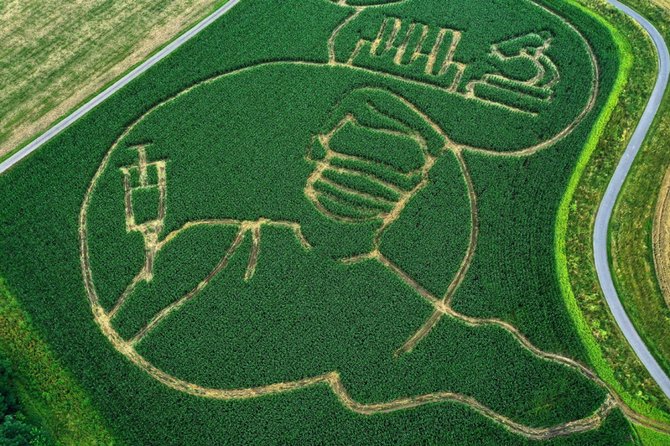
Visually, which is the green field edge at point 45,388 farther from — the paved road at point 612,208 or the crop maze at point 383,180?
the paved road at point 612,208

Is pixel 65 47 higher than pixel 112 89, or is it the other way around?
pixel 65 47

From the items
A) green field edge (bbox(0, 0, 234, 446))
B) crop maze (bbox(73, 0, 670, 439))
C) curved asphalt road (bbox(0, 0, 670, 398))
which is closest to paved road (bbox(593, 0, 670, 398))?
curved asphalt road (bbox(0, 0, 670, 398))

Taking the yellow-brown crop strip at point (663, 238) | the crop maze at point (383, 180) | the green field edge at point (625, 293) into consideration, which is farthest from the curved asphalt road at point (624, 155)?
the crop maze at point (383, 180)

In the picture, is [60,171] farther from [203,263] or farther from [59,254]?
[203,263]

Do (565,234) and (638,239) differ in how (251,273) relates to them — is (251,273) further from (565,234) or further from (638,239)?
(638,239)

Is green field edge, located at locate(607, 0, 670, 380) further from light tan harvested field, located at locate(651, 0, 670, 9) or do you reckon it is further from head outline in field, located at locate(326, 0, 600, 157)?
light tan harvested field, located at locate(651, 0, 670, 9)

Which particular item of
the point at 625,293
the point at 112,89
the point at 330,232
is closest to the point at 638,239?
the point at 625,293

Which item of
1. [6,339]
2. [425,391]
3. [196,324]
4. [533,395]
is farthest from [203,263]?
[533,395]
